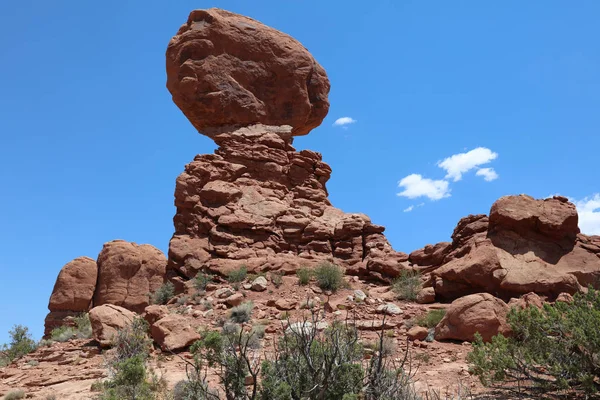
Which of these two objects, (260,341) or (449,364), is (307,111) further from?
(449,364)

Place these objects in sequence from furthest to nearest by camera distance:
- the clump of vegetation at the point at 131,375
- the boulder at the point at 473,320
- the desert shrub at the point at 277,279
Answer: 1. the desert shrub at the point at 277,279
2. the boulder at the point at 473,320
3. the clump of vegetation at the point at 131,375

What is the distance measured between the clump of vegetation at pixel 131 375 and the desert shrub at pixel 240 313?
7.68ft

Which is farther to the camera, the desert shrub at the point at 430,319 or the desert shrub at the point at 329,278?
the desert shrub at the point at 329,278

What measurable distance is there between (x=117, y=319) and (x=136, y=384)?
487 centimetres

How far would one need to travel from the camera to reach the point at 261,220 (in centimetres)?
1819

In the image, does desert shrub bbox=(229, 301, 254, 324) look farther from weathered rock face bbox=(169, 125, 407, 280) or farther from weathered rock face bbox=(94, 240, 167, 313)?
weathered rock face bbox=(94, 240, 167, 313)

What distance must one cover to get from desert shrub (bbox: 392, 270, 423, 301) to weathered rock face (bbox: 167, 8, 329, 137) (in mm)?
9126

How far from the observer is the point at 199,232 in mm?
17906

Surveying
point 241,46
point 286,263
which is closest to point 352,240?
point 286,263

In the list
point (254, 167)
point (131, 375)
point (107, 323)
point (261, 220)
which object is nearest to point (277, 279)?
point (261, 220)

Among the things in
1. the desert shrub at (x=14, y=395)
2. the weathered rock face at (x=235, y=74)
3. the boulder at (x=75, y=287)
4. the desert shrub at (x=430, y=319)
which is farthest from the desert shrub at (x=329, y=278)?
the boulder at (x=75, y=287)

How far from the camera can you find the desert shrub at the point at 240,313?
1321 cm

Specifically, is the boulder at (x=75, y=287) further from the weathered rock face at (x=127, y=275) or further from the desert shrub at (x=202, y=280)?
the desert shrub at (x=202, y=280)

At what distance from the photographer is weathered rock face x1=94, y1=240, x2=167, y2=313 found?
69.1 ft
